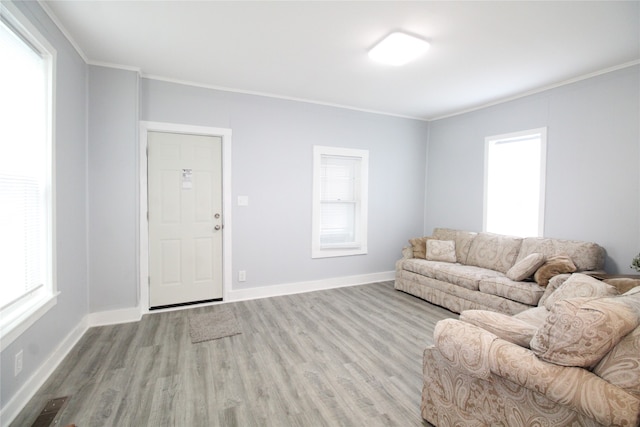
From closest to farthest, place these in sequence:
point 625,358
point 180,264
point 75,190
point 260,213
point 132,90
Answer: point 625,358, point 75,190, point 132,90, point 180,264, point 260,213

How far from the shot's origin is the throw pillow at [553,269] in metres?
2.90

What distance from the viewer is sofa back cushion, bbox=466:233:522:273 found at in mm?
3678

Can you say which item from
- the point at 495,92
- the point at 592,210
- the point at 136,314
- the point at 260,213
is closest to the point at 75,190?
the point at 136,314

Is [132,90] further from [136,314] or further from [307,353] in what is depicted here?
[307,353]

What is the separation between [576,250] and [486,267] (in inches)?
38.0

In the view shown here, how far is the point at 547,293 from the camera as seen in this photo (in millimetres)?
2766

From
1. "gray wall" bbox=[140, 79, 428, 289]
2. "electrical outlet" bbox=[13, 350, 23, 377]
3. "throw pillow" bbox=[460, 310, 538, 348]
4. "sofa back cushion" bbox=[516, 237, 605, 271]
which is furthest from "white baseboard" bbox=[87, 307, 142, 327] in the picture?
"sofa back cushion" bbox=[516, 237, 605, 271]

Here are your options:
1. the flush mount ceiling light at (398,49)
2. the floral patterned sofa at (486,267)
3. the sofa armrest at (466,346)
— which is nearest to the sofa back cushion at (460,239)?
the floral patterned sofa at (486,267)

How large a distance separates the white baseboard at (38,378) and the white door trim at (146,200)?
673 millimetres

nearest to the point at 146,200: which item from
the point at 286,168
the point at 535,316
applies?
the point at 286,168

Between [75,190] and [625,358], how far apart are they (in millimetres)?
3806

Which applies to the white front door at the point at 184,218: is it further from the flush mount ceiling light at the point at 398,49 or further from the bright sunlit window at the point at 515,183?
the bright sunlit window at the point at 515,183

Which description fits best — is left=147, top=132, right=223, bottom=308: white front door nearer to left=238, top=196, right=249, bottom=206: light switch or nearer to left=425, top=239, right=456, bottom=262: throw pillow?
left=238, top=196, right=249, bottom=206: light switch

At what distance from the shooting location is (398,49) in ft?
8.47
